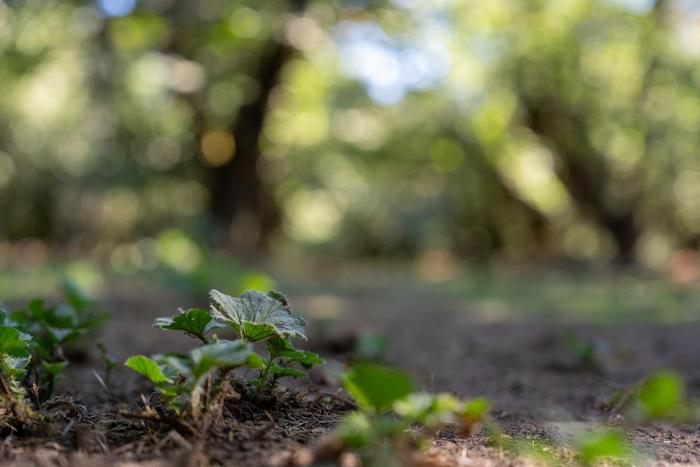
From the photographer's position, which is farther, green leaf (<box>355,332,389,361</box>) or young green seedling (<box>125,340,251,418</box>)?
green leaf (<box>355,332,389,361</box>)

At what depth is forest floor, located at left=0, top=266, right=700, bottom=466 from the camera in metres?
1.44

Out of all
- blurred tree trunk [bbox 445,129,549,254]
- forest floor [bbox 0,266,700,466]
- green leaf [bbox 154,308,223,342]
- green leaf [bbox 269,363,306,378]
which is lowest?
blurred tree trunk [bbox 445,129,549,254]

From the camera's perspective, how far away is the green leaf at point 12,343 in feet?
5.04

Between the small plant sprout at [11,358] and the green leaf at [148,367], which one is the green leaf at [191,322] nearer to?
the green leaf at [148,367]

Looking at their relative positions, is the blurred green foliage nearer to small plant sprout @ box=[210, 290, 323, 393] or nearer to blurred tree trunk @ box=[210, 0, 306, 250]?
blurred tree trunk @ box=[210, 0, 306, 250]

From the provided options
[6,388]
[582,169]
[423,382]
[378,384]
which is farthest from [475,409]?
[582,169]

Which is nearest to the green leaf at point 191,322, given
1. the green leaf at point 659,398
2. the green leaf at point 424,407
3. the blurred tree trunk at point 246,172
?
the green leaf at point 424,407

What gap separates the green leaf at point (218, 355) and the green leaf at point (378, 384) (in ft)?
0.68

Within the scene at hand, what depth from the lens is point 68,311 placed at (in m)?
2.21

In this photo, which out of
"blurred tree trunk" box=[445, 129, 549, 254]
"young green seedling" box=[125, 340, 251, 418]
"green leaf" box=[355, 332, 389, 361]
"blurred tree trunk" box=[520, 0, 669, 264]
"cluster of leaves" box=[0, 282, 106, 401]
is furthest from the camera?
"blurred tree trunk" box=[445, 129, 549, 254]

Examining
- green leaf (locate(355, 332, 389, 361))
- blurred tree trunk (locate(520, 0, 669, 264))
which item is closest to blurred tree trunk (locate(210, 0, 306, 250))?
blurred tree trunk (locate(520, 0, 669, 264))

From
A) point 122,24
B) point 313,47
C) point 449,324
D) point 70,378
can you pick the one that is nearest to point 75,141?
point 122,24

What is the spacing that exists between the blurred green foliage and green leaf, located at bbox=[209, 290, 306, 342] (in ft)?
17.1

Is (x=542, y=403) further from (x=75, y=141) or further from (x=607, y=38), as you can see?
(x=75, y=141)
